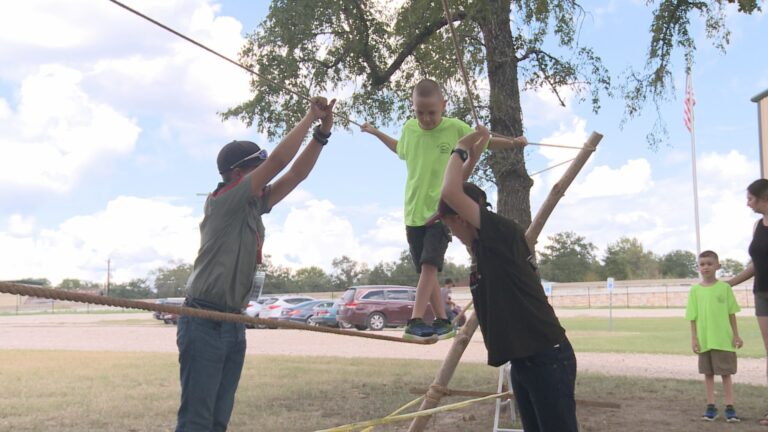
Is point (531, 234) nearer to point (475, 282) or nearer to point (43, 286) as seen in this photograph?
point (475, 282)

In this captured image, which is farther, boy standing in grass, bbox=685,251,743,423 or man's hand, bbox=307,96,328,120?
boy standing in grass, bbox=685,251,743,423

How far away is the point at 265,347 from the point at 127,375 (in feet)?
25.6

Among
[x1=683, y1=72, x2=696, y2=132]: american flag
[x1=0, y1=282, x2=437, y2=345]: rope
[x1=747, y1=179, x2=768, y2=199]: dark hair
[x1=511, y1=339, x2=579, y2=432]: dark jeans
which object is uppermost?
[x1=683, y1=72, x2=696, y2=132]: american flag

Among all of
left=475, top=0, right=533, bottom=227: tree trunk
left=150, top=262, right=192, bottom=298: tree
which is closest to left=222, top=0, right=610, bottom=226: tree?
left=475, top=0, right=533, bottom=227: tree trunk

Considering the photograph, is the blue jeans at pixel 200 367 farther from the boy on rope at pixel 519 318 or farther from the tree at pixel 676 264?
the tree at pixel 676 264

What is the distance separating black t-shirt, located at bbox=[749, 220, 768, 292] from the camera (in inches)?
257

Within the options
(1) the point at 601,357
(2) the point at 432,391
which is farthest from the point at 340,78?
(1) the point at 601,357

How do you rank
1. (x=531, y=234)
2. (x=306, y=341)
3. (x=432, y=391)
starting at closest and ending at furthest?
(x=432, y=391), (x=531, y=234), (x=306, y=341)

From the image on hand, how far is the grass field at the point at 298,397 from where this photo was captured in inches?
298

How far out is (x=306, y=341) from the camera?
23094 mm

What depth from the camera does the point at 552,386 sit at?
327 cm

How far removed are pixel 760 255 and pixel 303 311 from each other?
2302 cm

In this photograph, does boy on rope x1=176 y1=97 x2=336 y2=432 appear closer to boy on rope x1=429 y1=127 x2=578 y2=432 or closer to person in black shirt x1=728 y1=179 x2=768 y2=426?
boy on rope x1=429 y1=127 x2=578 y2=432

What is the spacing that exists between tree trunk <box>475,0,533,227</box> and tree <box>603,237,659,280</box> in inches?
3029
